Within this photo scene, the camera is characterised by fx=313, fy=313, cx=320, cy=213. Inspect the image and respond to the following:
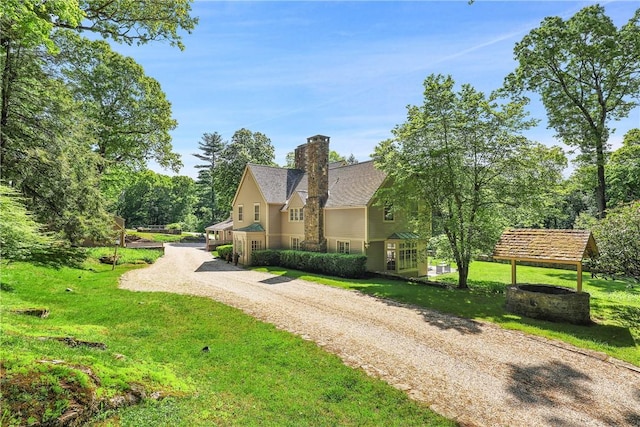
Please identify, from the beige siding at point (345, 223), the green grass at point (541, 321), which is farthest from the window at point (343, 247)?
the green grass at point (541, 321)

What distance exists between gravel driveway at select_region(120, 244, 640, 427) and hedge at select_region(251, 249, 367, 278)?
235 inches

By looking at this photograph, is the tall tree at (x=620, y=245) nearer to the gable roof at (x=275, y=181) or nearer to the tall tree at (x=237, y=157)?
the gable roof at (x=275, y=181)

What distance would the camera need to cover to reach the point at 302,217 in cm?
2598

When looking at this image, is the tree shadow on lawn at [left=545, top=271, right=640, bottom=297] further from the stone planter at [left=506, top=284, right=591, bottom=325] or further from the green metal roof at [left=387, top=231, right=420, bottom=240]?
the green metal roof at [left=387, top=231, right=420, bottom=240]

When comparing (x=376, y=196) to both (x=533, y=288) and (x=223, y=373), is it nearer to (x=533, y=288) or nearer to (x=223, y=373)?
(x=533, y=288)

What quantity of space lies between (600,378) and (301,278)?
1461 centimetres

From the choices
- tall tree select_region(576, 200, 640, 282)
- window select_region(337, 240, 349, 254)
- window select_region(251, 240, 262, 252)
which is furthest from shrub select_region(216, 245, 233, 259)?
tall tree select_region(576, 200, 640, 282)

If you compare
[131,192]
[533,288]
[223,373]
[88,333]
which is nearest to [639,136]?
[533,288]

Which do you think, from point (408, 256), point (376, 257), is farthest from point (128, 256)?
point (408, 256)

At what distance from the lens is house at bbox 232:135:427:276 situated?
21.8 metres

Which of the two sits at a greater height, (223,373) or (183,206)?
(183,206)

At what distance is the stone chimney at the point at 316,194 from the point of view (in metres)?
23.9

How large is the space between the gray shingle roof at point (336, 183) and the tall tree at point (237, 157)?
974 cm

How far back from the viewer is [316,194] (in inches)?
957
